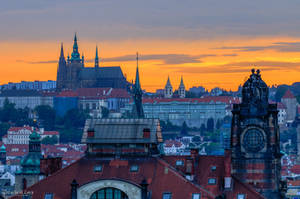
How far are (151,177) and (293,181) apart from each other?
86.4 metres

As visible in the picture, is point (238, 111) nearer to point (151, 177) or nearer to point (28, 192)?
point (151, 177)

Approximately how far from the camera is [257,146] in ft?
203

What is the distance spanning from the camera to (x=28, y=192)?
53.8m

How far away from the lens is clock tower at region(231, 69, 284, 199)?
199 feet

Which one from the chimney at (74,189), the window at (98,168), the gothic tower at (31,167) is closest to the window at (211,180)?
the window at (98,168)

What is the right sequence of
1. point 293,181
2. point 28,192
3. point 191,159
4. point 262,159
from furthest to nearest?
1. point 293,181
2. point 262,159
3. point 191,159
4. point 28,192

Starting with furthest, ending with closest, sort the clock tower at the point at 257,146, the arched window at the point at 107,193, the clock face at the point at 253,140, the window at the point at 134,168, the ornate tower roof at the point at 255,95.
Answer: the ornate tower roof at the point at 255,95 < the clock face at the point at 253,140 < the clock tower at the point at 257,146 < the window at the point at 134,168 < the arched window at the point at 107,193

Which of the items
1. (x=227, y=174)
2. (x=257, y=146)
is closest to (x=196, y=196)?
(x=227, y=174)

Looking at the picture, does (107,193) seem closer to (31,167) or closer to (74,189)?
(74,189)

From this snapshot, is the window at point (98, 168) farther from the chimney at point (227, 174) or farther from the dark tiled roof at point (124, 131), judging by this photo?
the chimney at point (227, 174)

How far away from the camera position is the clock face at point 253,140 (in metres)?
61.7

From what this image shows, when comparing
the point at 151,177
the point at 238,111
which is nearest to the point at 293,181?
the point at 238,111

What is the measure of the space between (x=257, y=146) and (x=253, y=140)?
1.57 feet

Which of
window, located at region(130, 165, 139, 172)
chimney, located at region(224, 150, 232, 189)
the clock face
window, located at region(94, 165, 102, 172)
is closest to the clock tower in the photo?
the clock face
